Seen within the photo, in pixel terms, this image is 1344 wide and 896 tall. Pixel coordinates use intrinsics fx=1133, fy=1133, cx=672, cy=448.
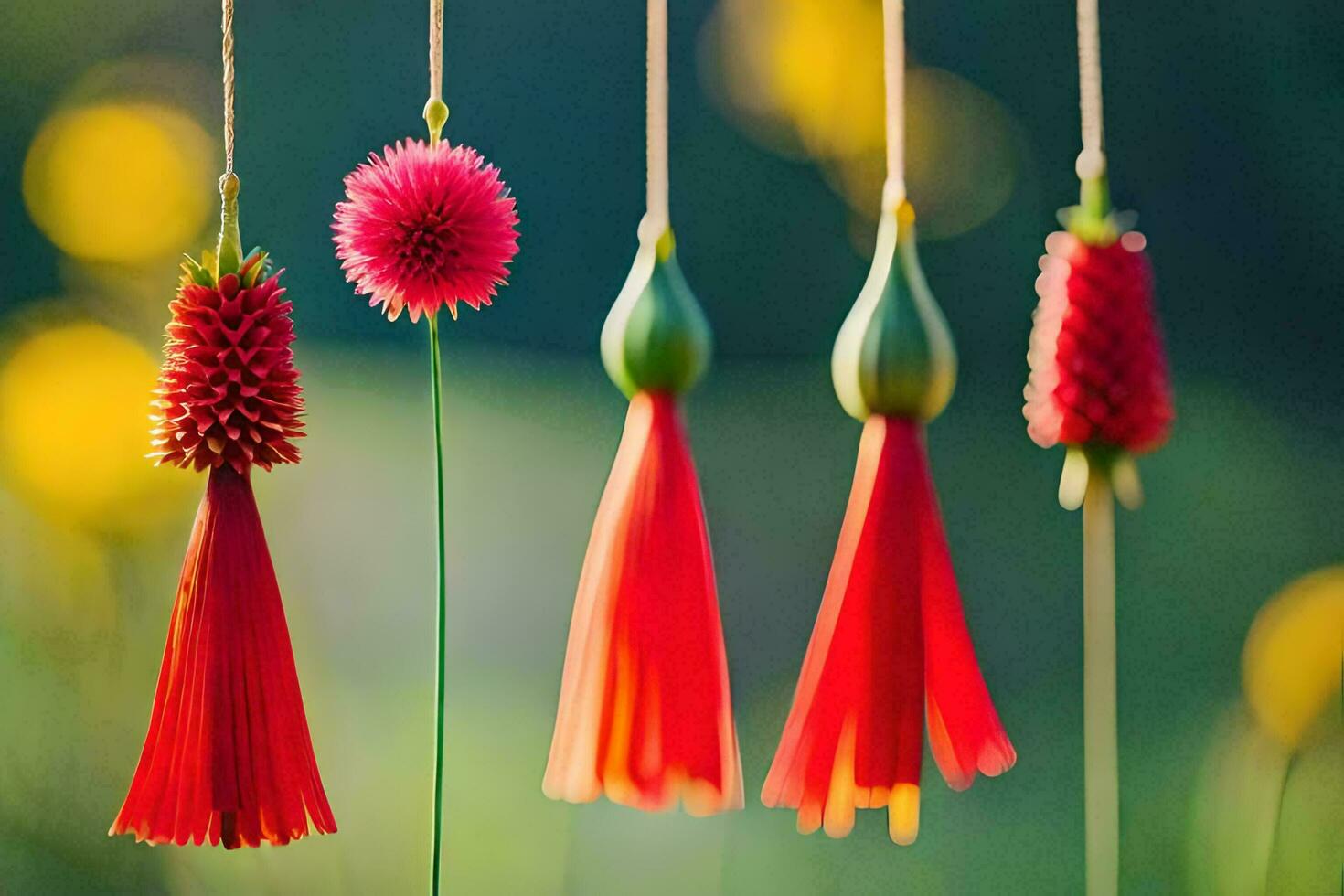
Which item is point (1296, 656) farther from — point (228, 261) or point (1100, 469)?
point (228, 261)

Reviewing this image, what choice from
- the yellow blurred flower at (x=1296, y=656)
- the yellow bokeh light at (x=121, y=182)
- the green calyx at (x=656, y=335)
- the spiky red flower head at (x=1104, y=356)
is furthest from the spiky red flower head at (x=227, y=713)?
the yellow blurred flower at (x=1296, y=656)

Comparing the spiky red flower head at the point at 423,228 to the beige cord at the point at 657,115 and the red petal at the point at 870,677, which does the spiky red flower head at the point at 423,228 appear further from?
the red petal at the point at 870,677

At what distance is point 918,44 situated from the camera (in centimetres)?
84

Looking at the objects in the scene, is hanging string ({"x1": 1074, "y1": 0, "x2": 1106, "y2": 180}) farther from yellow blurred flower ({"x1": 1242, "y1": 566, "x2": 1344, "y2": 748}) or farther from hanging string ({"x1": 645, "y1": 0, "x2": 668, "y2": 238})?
yellow blurred flower ({"x1": 1242, "y1": 566, "x2": 1344, "y2": 748})

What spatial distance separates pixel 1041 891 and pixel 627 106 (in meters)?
0.65

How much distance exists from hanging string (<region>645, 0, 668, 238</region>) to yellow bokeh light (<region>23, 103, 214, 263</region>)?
1.32 ft

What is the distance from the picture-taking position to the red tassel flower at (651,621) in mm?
606

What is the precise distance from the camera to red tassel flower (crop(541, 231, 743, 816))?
0.61 meters

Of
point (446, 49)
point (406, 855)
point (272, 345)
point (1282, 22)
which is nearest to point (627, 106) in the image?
point (446, 49)

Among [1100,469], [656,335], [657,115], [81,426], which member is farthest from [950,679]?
[81,426]

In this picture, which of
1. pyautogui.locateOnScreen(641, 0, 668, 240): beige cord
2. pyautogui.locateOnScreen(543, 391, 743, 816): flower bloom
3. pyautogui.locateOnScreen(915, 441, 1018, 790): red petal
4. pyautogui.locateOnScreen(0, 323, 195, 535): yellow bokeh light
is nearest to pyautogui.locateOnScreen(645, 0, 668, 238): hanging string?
pyautogui.locateOnScreen(641, 0, 668, 240): beige cord

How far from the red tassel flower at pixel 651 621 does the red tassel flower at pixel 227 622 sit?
0.15 metres

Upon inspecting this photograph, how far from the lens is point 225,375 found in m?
0.62

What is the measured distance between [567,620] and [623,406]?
0.17 meters
